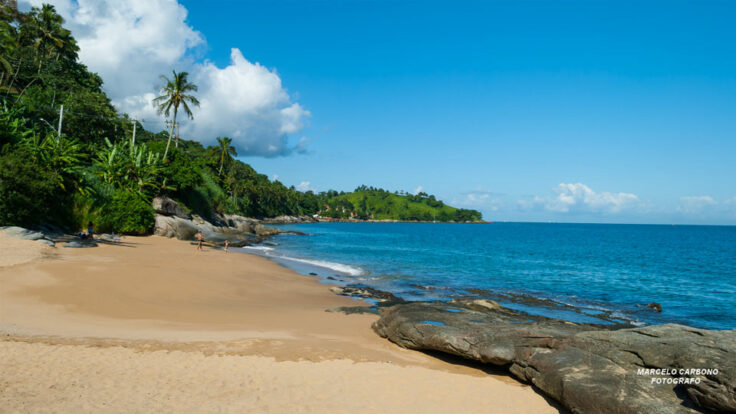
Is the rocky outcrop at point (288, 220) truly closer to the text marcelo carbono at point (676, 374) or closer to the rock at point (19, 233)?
the rock at point (19, 233)

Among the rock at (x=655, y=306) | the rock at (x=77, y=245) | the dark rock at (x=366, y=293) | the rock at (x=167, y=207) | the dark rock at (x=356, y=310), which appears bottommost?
the rock at (x=655, y=306)

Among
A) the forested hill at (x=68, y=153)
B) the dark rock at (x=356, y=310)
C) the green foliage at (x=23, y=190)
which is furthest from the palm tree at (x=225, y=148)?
the dark rock at (x=356, y=310)

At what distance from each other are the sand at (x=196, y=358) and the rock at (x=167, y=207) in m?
22.6

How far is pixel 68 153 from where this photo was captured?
105ft

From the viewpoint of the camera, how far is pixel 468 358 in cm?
1016

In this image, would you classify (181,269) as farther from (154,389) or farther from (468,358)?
(468,358)

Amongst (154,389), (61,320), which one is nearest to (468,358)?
(154,389)

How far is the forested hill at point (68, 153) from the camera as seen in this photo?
25344mm

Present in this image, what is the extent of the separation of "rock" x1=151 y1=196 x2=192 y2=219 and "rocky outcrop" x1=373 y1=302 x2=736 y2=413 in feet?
114

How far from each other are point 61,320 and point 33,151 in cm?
2347

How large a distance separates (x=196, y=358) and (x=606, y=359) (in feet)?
30.3

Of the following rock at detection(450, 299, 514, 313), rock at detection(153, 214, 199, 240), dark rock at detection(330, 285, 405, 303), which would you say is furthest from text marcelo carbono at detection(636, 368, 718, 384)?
rock at detection(153, 214, 199, 240)

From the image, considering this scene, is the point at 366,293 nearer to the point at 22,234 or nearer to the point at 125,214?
the point at 22,234

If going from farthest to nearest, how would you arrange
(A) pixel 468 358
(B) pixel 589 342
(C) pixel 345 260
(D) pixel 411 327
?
(C) pixel 345 260 < (D) pixel 411 327 < (A) pixel 468 358 < (B) pixel 589 342
